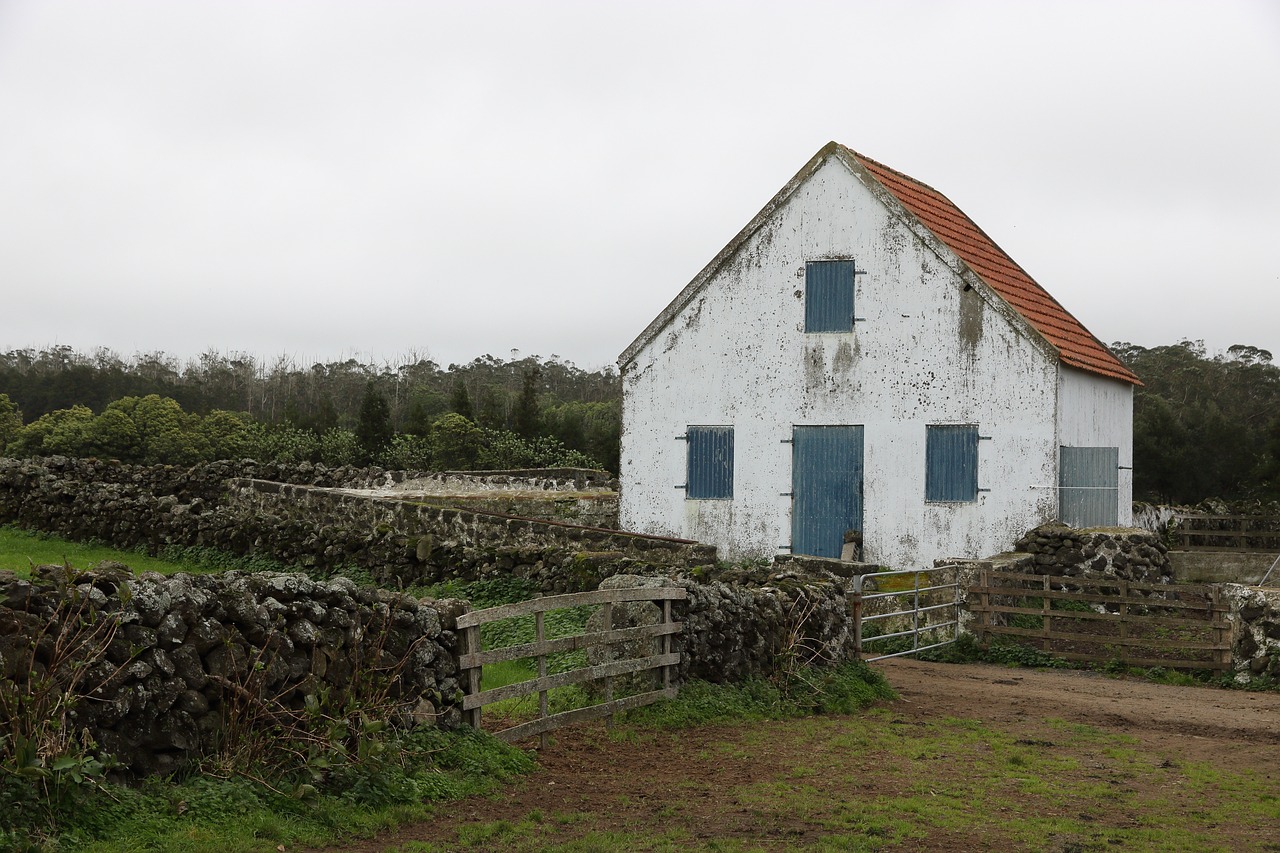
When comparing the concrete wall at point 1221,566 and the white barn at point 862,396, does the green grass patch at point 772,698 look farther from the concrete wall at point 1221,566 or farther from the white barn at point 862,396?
the concrete wall at point 1221,566

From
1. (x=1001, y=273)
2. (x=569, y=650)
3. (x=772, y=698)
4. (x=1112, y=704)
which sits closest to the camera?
(x=569, y=650)

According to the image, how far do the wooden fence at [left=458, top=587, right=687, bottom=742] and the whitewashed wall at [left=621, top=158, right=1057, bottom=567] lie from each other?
11256mm

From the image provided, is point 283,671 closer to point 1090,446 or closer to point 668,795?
point 668,795

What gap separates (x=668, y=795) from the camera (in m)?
8.76

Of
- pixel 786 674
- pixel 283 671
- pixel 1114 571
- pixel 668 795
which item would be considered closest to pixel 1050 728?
pixel 786 674

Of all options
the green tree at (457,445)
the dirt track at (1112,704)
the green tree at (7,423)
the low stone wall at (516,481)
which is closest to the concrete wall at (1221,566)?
the dirt track at (1112,704)

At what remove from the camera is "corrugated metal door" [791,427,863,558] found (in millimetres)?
22344

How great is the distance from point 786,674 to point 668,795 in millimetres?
3932

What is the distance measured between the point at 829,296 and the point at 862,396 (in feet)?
6.38

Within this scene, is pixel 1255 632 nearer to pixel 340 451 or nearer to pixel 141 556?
pixel 141 556

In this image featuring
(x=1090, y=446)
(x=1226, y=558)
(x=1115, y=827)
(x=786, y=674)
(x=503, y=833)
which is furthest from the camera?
(x=1226, y=558)

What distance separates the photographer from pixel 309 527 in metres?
20.2

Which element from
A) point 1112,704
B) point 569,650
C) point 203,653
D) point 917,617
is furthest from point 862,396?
point 203,653

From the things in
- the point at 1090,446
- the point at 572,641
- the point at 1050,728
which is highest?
the point at 1090,446
